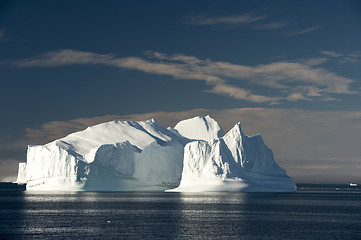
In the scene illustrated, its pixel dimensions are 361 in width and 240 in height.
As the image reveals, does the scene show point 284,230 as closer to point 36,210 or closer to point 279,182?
point 36,210

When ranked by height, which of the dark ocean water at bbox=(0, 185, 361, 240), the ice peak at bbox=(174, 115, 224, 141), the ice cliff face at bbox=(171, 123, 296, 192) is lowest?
the dark ocean water at bbox=(0, 185, 361, 240)

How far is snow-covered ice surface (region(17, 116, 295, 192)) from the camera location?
86500 mm

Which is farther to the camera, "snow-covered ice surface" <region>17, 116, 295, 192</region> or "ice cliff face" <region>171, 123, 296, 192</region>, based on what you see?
"snow-covered ice surface" <region>17, 116, 295, 192</region>

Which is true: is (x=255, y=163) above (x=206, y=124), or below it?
below

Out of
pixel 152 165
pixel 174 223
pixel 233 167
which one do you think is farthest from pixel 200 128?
pixel 174 223

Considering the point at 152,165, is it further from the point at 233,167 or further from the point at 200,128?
the point at 200,128

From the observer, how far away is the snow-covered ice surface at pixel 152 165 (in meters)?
86.5

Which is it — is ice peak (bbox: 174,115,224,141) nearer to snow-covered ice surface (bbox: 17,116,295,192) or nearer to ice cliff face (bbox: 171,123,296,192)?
snow-covered ice surface (bbox: 17,116,295,192)

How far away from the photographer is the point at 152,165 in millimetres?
98875

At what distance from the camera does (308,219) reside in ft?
168

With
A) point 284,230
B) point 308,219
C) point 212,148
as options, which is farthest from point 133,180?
point 284,230

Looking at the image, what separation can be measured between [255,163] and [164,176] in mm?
19082

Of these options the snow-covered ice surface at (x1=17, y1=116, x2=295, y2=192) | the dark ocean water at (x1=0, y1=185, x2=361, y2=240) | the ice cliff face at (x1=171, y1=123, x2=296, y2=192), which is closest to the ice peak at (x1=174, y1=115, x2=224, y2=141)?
the snow-covered ice surface at (x1=17, y1=116, x2=295, y2=192)

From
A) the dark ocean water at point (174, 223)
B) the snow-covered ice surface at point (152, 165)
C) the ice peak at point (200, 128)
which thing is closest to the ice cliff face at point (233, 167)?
the snow-covered ice surface at point (152, 165)
